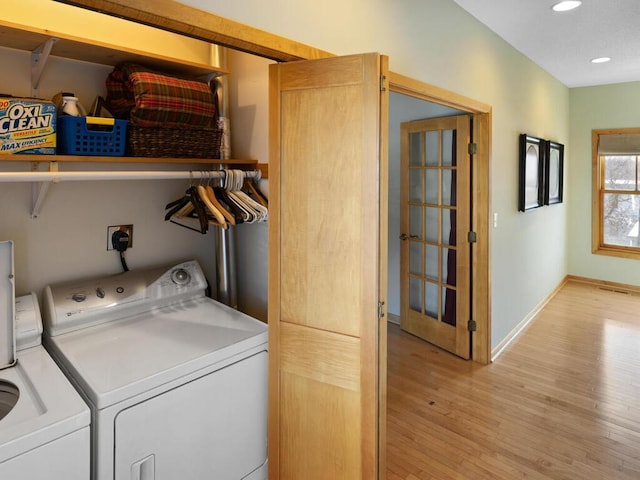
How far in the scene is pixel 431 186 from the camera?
3738mm

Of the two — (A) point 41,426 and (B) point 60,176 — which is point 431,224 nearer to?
(B) point 60,176

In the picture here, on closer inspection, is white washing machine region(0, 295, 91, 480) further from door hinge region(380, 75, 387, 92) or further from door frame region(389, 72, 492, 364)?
door frame region(389, 72, 492, 364)

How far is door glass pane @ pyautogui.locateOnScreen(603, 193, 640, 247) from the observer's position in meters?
5.55

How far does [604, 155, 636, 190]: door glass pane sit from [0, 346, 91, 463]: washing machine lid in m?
6.37

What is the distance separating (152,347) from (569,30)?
3.62 metres

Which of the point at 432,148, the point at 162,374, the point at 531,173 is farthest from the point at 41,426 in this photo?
the point at 531,173

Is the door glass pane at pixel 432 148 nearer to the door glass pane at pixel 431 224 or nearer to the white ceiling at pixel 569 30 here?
the door glass pane at pixel 431 224

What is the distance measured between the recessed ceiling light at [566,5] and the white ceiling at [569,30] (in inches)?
1.5

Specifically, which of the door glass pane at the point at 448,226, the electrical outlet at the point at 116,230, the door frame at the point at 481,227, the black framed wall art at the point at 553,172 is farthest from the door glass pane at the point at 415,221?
the electrical outlet at the point at 116,230

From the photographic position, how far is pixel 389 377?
325cm

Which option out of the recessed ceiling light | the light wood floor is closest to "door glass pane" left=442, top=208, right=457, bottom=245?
the light wood floor

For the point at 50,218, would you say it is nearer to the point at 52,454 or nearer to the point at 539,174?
the point at 52,454

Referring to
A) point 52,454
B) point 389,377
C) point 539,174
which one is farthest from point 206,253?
point 539,174

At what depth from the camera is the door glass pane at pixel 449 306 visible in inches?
142
